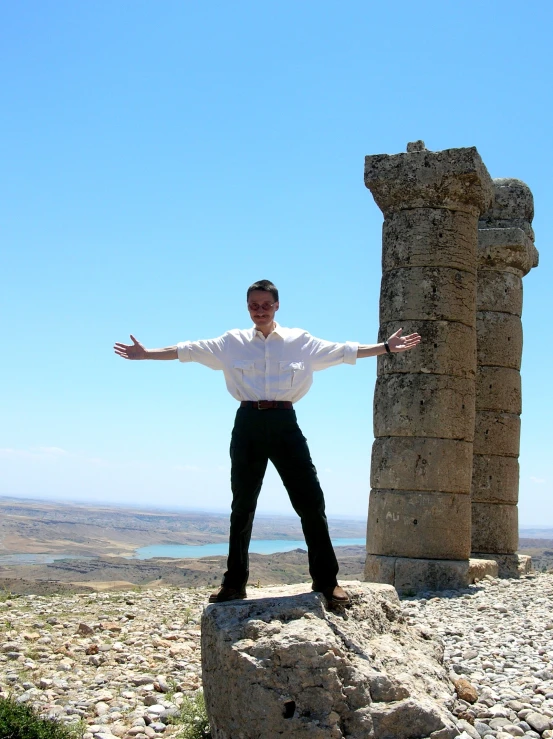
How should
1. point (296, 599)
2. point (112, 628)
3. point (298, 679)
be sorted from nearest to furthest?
point (298, 679) < point (296, 599) < point (112, 628)

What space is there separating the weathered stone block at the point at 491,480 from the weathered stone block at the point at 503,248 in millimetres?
3457

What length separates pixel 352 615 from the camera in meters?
5.76

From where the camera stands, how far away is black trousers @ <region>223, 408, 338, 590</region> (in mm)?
5633

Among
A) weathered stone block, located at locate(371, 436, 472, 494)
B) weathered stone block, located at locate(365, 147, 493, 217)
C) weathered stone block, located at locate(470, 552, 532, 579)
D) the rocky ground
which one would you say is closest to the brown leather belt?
the rocky ground

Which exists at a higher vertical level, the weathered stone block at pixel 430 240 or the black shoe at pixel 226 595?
the weathered stone block at pixel 430 240

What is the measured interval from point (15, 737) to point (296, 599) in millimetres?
2265

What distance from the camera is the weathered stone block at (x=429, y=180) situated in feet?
41.2

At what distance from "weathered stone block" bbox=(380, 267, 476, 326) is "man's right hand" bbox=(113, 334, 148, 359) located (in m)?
7.56

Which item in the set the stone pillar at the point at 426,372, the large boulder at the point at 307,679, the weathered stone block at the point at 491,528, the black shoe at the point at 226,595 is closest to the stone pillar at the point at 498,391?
the weathered stone block at the point at 491,528

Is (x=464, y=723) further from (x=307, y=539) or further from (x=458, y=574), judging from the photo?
(x=458, y=574)

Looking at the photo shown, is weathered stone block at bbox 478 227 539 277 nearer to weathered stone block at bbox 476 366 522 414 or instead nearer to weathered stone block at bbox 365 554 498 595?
weathered stone block at bbox 476 366 522 414

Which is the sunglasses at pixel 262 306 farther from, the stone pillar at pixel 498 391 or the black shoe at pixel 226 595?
the stone pillar at pixel 498 391

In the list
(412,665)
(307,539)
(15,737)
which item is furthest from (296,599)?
(15,737)

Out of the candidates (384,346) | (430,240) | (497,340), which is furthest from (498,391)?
(384,346)
